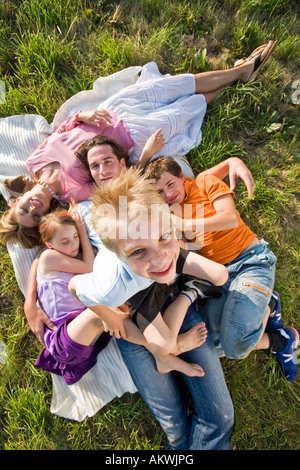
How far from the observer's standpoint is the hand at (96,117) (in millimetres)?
2520

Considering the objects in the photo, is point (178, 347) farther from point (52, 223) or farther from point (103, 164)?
point (103, 164)

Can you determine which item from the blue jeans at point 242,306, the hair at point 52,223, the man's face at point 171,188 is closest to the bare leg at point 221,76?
the man's face at point 171,188

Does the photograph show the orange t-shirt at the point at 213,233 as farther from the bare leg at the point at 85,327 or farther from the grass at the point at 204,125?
the bare leg at the point at 85,327

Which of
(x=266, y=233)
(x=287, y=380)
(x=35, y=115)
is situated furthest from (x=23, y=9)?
(x=287, y=380)

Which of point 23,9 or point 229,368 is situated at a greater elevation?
point 23,9

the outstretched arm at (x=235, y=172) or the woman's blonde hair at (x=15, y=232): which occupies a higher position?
the outstretched arm at (x=235, y=172)

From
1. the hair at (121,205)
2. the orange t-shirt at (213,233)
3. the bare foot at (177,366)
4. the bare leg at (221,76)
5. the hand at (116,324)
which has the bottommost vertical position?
the bare foot at (177,366)

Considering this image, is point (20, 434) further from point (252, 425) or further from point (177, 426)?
point (252, 425)

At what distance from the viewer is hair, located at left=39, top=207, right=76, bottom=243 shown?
2.24 metres

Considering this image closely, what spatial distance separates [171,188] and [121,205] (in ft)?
3.04

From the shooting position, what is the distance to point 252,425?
233cm

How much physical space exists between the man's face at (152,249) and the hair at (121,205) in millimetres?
32

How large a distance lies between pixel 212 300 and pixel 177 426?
0.84 meters

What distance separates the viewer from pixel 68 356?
207 cm
